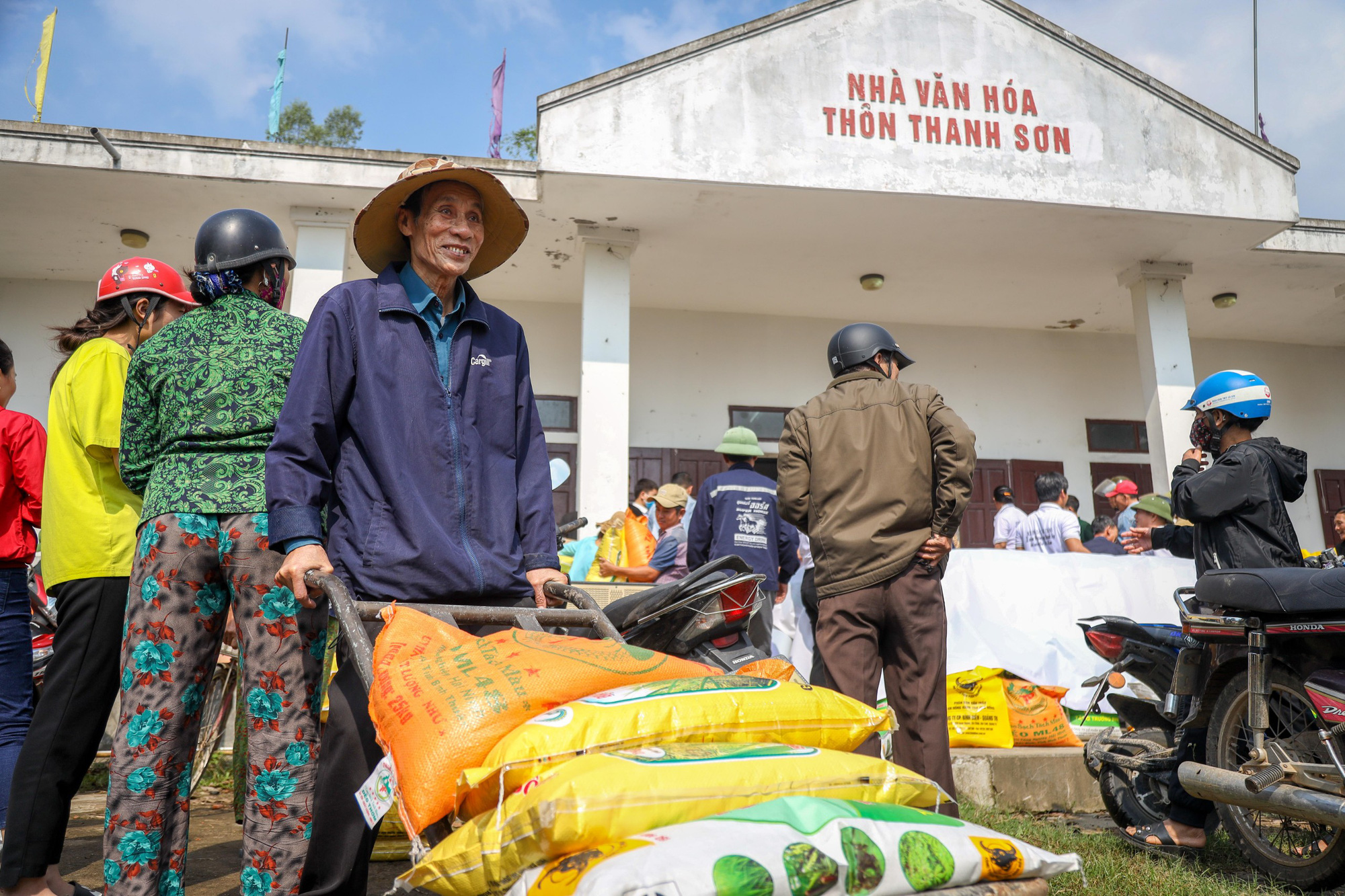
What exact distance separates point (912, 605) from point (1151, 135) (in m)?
7.56

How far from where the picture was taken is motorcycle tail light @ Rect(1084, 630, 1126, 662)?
162 inches

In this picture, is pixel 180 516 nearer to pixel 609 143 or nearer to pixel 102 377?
pixel 102 377

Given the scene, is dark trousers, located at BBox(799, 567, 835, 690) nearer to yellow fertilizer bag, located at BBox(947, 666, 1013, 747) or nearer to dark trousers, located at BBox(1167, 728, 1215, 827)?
yellow fertilizer bag, located at BBox(947, 666, 1013, 747)

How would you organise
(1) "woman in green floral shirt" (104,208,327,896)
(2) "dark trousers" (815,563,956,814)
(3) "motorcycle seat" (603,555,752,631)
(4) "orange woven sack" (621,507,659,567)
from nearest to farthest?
(1) "woman in green floral shirt" (104,208,327,896) → (3) "motorcycle seat" (603,555,752,631) → (2) "dark trousers" (815,563,956,814) → (4) "orange woven sack" (621,507,659,567)

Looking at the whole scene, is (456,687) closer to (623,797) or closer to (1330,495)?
(623,797)

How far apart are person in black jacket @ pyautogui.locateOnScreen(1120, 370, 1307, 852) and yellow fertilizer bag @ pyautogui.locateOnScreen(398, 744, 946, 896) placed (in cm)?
270

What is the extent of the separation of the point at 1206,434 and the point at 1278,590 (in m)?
1.06

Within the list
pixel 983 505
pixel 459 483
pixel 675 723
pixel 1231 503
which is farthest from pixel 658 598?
pixel 983 505

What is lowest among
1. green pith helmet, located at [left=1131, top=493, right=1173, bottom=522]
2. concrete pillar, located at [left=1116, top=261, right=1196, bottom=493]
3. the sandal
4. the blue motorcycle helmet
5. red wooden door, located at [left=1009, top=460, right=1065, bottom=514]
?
the sandal

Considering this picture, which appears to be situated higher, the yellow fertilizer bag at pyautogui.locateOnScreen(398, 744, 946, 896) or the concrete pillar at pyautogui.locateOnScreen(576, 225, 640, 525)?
the concrete pillar at pyautogui.locateOnScreen(576, 225, 640, 525)

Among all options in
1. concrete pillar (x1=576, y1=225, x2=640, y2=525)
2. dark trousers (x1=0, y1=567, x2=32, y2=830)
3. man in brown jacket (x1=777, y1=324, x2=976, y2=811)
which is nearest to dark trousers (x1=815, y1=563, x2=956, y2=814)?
man in brown jacket (x1=777, y1=324, x2=976, y2=811)

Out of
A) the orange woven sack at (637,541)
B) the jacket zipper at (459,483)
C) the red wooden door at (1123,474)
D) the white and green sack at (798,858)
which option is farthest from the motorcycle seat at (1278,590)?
the red wooden door at (1123,474)

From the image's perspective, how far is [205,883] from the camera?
3.09 meters

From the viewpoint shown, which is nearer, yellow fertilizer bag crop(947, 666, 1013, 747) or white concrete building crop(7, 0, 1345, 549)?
yellow fertilizer bag crop(947, 666, 1013, 747)
